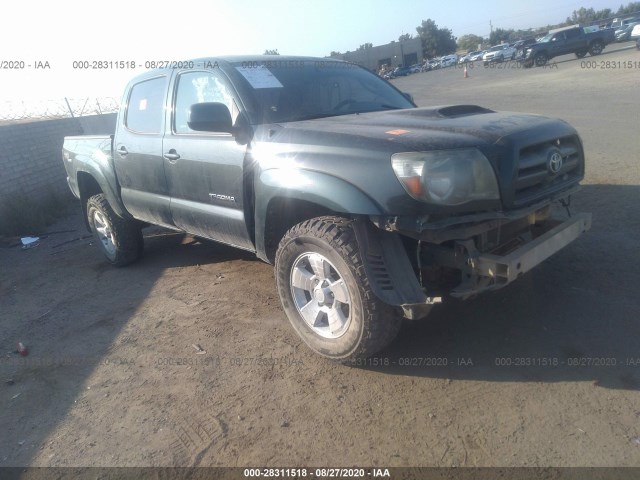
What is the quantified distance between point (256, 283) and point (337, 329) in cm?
179

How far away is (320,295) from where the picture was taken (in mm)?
3266

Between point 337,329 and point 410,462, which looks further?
point 337,329

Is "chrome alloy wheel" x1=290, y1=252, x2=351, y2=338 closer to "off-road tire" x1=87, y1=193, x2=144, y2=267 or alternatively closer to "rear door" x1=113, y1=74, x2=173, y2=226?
"rear door" x1=113, y1=74, x2=173, y2=226

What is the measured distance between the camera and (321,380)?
3.19 m

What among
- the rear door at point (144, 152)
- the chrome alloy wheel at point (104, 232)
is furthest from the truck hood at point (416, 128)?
the chrome alloy wheel at point (104, 232)

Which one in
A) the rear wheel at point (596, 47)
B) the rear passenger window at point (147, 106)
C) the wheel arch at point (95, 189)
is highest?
the rear wheel at point (596, 47)

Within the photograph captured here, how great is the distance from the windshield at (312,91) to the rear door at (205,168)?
0.83 ft

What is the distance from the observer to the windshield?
3.84 metres

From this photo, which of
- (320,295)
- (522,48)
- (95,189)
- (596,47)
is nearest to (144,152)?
(95,189)

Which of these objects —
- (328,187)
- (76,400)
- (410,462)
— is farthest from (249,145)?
(410,462)

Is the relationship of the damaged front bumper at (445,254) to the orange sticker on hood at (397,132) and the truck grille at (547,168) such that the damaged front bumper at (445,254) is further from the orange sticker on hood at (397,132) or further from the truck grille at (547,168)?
the orange sticker on hood at (397,132)

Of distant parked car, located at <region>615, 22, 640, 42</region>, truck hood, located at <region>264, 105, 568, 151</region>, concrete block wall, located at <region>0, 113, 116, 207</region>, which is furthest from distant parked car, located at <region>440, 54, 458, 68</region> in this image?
truck hood, located at <region>264, 105, 568, 151</region>

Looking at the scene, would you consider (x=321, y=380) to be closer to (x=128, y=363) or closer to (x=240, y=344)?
(x=240, y=344)

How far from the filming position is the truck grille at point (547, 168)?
2.88m
